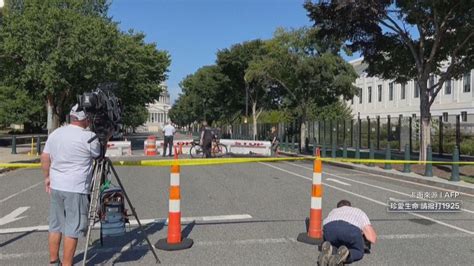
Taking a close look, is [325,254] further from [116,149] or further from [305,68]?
[305,68]

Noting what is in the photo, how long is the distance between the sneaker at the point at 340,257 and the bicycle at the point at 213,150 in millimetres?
20164

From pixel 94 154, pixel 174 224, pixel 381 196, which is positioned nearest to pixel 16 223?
pixel 174 224

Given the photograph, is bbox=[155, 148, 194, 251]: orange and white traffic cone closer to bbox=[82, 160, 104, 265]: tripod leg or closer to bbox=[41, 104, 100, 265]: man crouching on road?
bbox=[82, 160, 104, 265]: tripod leg

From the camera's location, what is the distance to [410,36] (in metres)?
19.8

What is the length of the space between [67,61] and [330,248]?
85.6 ft

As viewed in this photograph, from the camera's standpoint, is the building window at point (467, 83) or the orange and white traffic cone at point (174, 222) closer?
the orange and white traffic cone at point (174, 222)

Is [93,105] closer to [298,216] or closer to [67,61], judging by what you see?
[298,216]

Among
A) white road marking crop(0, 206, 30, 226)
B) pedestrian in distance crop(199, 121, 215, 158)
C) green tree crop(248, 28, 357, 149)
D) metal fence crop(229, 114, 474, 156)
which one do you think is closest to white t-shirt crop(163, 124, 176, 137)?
pedestrian in distance crop(199, 121, 215, 158)

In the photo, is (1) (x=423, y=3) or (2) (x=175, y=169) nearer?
(2) (x=175, y=169)

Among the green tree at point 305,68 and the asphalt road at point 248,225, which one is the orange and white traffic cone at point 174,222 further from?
the green tree at point 305,68

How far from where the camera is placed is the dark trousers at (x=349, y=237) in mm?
5230

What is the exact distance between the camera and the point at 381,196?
1145 centimetres

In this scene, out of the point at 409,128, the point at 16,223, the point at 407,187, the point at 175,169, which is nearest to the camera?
the point at 175,169

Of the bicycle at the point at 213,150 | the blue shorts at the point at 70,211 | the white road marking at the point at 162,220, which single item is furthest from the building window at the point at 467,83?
the blue shorts at the point at 70,211
